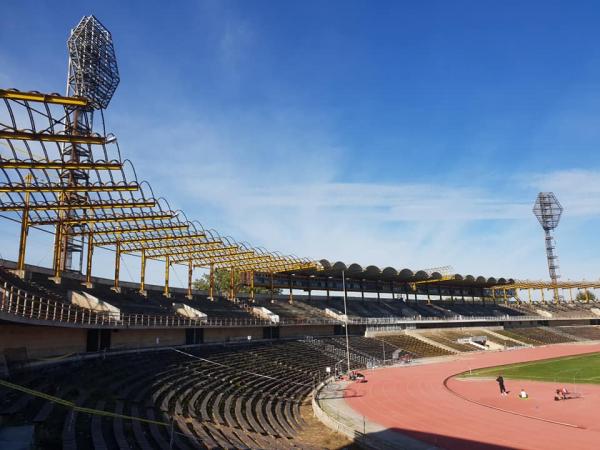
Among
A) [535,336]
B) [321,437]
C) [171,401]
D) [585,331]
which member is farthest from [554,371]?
[585,331]

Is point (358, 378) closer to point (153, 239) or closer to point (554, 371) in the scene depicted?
point (554, 371)

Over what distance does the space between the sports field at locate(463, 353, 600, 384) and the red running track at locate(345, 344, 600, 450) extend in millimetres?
3516

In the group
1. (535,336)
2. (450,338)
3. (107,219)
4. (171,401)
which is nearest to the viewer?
(171,401)

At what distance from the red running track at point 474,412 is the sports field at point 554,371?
3.52 metres

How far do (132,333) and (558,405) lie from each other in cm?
3106

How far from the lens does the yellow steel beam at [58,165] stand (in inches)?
882

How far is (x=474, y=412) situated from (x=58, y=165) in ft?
91.7

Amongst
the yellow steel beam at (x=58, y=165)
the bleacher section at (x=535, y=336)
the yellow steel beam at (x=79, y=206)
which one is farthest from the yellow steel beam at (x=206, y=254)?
the bleacher section at (x=535, y=336)

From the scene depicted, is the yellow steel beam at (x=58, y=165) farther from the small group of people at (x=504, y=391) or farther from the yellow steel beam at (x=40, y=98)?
the small group of people at (x=504, y=391)

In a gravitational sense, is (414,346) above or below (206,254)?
below

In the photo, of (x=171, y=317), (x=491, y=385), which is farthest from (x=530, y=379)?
(x=171, y=317)

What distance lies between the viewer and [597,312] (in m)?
98.4

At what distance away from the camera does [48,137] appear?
20.4 meters

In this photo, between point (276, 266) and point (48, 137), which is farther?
point (276, 266)
